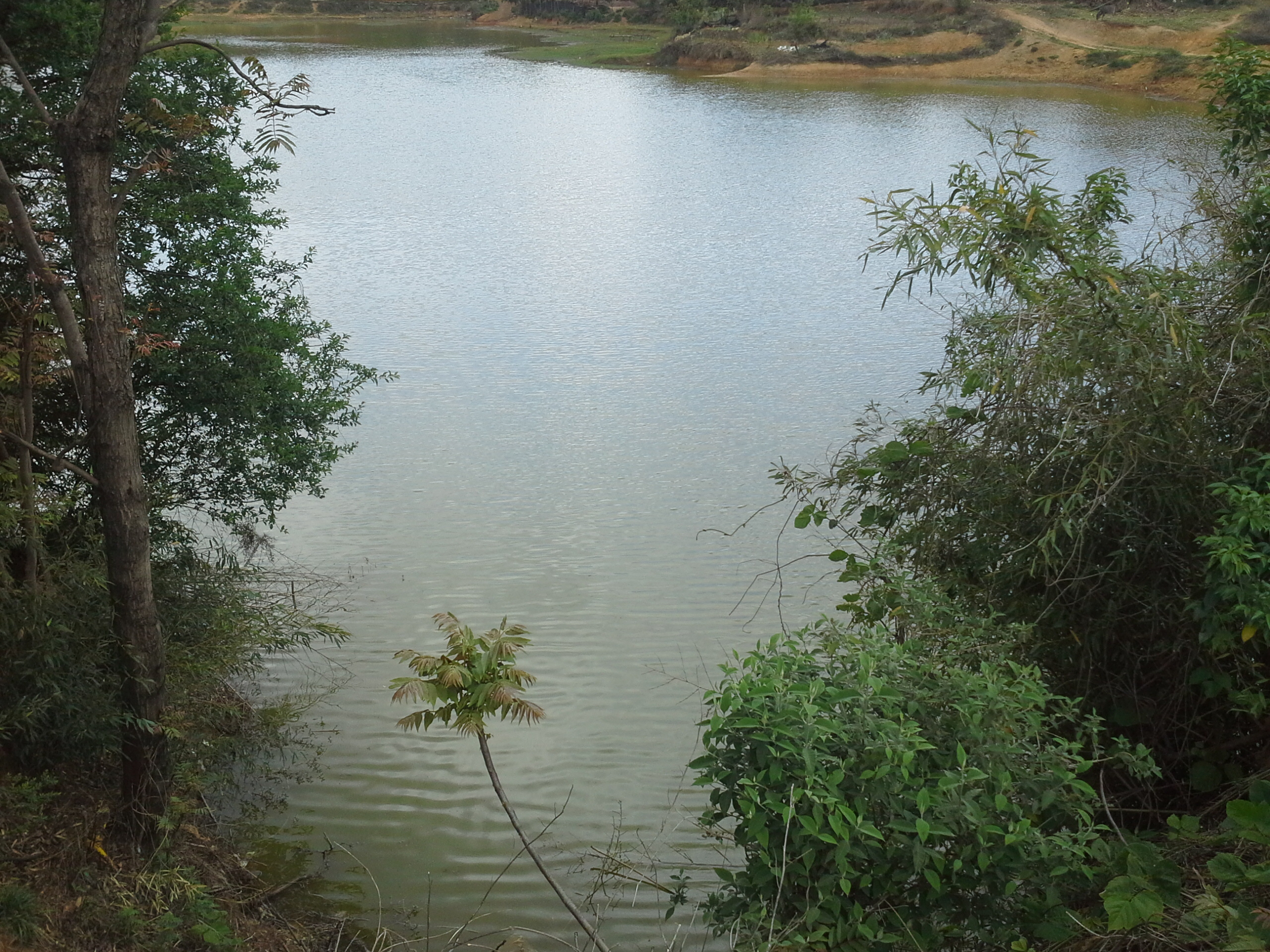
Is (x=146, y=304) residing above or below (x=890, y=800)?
above

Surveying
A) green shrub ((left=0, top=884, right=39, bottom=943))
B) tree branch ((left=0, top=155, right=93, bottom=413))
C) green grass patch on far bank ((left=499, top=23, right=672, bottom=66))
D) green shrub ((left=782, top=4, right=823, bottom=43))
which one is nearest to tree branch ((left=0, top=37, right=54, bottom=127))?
tree branch ((left=0, top=155, right=93, bottom=413))

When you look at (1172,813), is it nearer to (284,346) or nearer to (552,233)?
(284,346)

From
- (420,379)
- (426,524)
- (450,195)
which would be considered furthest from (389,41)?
(426,524)

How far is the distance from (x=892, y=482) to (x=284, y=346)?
13.3 ft

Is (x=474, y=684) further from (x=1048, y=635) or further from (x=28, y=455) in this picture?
(x=28, y=455)

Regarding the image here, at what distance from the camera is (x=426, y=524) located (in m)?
9.84

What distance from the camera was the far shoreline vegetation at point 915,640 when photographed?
3.72 m

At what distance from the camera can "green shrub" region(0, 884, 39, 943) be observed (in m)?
4.25

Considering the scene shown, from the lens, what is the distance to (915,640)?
441 centimetres

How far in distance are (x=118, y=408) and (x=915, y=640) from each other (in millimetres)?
3237

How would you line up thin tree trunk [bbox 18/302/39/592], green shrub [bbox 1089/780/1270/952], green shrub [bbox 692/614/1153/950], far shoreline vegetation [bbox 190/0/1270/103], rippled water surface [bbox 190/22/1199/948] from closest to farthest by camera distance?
green shrub [bbox 1089/780/1270/952] → green shrub [bbox 692/614/1153/950] → thin tree trunk [bbox 18/302/39/592] → rippled water surface [bbox 190/22/1199/948] → far shoreline vegetation [bbox 190/0/1270/103]

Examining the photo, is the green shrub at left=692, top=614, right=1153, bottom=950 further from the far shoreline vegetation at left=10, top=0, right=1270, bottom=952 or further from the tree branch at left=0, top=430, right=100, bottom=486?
the tree branch at left=0, top=430, right=100, bottom=486

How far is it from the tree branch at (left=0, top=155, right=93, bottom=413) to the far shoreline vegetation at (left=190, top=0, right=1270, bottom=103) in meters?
31.5

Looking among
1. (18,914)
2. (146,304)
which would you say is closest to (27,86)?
(146,304)
